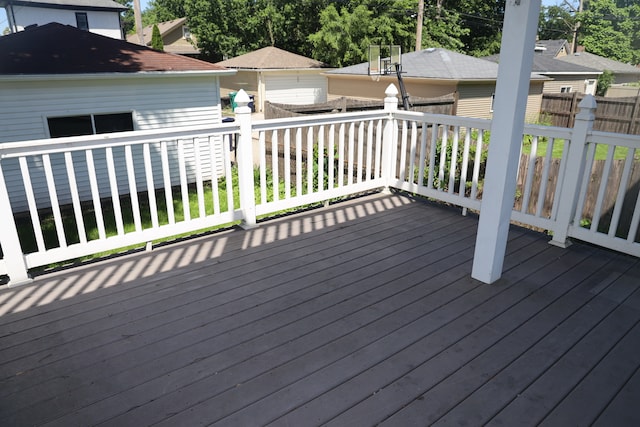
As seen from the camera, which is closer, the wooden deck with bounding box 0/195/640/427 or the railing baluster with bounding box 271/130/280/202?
the wooden deck with bounding box 0/195/640/427

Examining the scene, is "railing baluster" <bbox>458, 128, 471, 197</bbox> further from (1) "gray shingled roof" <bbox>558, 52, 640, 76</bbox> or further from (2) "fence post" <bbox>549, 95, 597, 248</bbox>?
(1) "gray shingled roof" <bbox>558, 52, 640, 76</bbox>

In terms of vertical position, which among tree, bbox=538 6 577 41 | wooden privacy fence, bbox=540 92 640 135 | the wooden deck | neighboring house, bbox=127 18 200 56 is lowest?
wooden privacy fence, bbox=540 92 640 135

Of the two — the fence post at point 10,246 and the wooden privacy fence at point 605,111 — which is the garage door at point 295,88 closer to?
→ the wooden privacy fence at point 605,111

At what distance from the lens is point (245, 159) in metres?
3.57

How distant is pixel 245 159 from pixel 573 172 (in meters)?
2.49

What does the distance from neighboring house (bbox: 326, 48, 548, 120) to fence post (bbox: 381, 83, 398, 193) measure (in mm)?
8537

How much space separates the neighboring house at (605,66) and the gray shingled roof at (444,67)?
10944 millimetres

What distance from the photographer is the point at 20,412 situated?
181 cm

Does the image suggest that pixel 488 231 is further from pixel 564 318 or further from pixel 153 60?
pixel 153 60

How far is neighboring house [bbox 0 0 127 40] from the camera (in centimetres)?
2211

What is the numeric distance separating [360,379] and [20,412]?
55.8 inches

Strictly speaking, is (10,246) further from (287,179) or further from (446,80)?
(446,80)

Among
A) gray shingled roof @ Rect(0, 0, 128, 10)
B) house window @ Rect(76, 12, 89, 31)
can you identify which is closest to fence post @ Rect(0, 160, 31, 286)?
gray shingled roof @ Rect(0, 0, 128, 10)

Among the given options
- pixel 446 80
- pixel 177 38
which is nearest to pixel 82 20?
pixel 177 38
